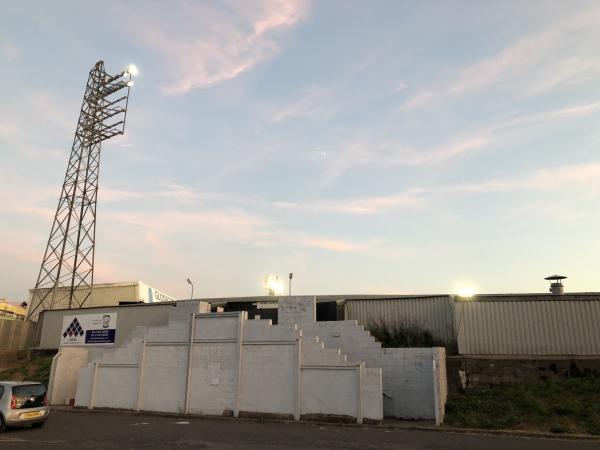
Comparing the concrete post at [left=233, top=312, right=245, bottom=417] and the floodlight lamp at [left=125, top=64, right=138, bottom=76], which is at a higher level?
the floodlight lamp at [left=125, top=64, right=138, bottom=76]

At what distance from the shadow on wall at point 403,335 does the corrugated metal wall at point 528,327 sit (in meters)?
1.54

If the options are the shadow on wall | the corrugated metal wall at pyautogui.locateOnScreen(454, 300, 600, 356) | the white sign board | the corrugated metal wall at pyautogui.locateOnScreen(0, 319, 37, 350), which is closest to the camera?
the corrugated metal wall at pyautogui.locateOnScreen(454, 300, 600, 356)

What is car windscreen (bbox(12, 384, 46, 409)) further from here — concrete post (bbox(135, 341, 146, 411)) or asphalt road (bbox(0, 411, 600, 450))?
concrete post (bbox(135, 341, 146, 411))

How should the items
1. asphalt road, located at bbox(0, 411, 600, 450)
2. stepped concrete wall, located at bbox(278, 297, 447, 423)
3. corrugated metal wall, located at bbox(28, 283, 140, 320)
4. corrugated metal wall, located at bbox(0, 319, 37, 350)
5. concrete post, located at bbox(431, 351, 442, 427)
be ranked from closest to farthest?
asphalt road, located at bbox(0, 411, 600, 450) → concrete post, located at bbox(431, 351, 442, 427) → stepped concrete wall, located at bbox(278, 297, 447, 423) → corrugated metal wall, located at bbox(0, 319, 37, 350) → corrugated metal wall, located at bbox(28, 283, 140, 320)

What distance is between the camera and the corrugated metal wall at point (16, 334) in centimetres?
3861

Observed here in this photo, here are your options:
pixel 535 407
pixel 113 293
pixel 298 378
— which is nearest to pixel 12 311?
pixel 113 293

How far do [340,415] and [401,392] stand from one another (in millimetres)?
3484

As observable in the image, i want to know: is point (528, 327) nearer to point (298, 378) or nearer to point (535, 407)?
point (535, 407)

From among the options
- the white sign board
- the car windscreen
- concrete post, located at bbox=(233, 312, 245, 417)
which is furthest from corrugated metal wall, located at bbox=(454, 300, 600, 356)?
the white sign board

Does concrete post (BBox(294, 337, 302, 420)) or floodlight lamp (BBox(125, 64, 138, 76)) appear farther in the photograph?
floodlight lamp (BBox(125, 64, 138, 76))

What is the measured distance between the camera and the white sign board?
1344 inches

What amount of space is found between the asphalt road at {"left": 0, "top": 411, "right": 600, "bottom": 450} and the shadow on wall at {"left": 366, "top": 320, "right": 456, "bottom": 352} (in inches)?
299

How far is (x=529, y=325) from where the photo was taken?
23.8 m

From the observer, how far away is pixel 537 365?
22375mm
